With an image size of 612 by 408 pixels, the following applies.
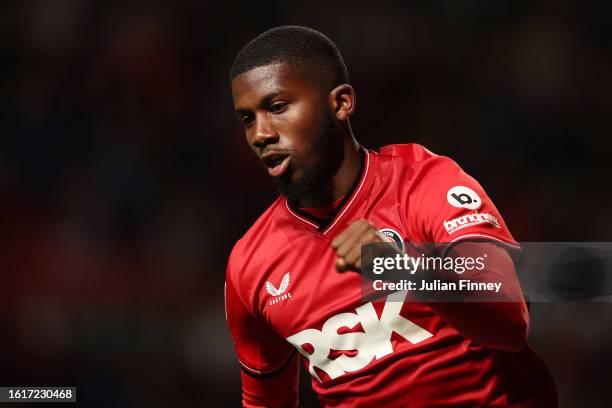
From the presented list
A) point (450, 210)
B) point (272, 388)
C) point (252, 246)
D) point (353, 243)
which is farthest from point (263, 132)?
point (272, 388)

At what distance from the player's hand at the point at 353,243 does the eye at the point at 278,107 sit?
2.32ft

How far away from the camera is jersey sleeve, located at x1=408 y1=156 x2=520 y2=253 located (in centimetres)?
214

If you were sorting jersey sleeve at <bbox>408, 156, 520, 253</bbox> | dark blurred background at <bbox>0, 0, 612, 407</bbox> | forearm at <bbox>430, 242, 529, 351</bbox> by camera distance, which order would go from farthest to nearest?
dark blurred background at <bbox>0, 0, 612, 407</bbox> < jersey sleeve at <bbox>408, 156, 520, 253</bbox> < forearm at <bbox>430, 242, 529, 351</bbox>

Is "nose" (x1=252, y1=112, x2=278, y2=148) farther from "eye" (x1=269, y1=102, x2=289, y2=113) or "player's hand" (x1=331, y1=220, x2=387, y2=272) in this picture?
"player's hand" (x1=331, y1=220, x2=387, y2=272)

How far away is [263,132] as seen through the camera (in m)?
2.40

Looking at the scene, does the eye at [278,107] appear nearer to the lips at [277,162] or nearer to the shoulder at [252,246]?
the lips at [277,162]

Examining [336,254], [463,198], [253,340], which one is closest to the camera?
[336,254]

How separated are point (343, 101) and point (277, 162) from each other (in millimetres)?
308

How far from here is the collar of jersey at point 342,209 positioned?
2537 mm

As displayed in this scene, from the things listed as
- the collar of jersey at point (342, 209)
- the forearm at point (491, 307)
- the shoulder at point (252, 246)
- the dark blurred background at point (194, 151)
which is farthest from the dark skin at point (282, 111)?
the dark blurred background at point (194, 151)

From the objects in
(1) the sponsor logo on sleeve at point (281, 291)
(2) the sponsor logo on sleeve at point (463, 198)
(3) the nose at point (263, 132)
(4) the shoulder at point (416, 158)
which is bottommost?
(1) the sponsor logo on sleeve at point (281, 291)

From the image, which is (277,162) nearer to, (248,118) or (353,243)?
(248,118)

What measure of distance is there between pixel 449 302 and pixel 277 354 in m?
1.06

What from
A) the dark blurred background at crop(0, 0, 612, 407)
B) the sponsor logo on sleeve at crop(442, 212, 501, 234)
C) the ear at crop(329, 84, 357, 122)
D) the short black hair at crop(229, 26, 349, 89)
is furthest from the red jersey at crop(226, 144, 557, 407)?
the dark blurred background at crop(0, 0, 612, 407)
